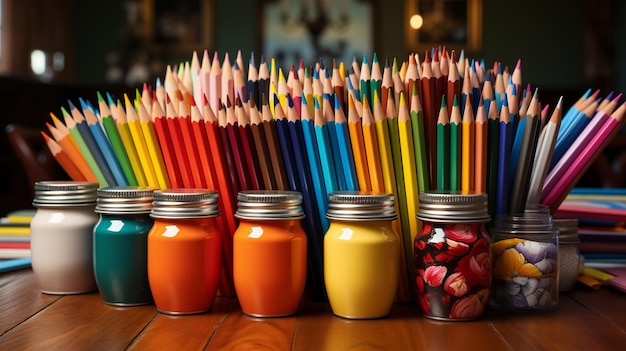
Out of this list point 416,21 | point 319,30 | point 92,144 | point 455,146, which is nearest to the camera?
point 455,146

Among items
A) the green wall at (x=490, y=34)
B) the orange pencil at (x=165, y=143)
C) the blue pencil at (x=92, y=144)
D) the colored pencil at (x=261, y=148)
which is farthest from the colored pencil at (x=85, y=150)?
the green wall at (x=490, y=34)

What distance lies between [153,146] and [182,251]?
163mm

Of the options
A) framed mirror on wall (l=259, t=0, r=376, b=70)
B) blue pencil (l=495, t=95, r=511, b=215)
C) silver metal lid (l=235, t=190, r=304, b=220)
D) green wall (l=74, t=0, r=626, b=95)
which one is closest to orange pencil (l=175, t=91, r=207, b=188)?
silver metal lid (l=235, t=190, r=304, b=220)

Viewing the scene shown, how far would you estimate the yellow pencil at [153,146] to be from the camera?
83 cm

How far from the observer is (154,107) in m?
0.82

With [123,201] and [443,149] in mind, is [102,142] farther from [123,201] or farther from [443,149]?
[443,149]

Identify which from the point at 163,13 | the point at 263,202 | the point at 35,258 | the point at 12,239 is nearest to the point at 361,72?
the point at 263,202

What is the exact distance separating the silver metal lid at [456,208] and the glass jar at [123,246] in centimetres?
30

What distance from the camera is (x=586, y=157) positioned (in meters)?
0.86

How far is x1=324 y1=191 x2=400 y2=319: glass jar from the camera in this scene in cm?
71

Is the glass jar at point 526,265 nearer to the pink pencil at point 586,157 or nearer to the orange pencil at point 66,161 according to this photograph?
the pink pencil at point 586,157

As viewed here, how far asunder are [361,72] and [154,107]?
0.77 ft

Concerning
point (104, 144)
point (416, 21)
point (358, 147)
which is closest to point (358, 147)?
point (358, 147)

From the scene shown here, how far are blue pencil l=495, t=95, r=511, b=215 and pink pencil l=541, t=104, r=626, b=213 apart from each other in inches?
3.7
